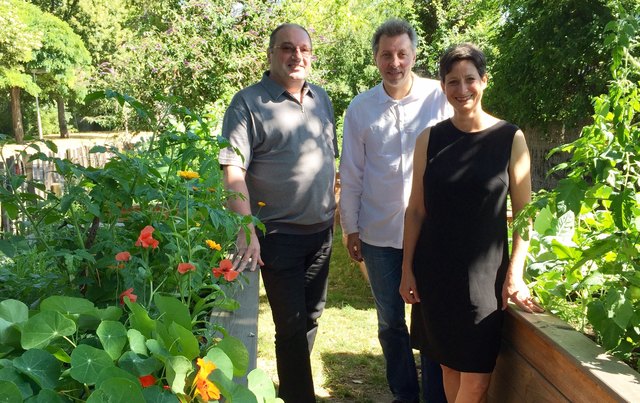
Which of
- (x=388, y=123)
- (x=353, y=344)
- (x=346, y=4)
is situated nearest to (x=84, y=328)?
(x=388, y=123)

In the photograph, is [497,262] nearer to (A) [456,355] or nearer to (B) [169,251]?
(A) [456,355]

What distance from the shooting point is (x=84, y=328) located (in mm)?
1387

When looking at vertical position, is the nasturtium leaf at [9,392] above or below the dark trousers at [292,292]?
above

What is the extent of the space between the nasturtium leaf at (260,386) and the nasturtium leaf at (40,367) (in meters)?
0.42

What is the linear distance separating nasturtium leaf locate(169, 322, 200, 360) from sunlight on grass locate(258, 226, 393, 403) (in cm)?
276

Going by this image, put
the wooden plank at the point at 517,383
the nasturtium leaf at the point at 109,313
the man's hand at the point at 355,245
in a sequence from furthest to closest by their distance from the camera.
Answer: the man's hand at the point at 355,245
the wooden plank at the point at 517,383
the nasturtium leaf at the point at 109,313

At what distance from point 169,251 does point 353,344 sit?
286 centimetres

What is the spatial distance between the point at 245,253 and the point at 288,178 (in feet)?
1.77

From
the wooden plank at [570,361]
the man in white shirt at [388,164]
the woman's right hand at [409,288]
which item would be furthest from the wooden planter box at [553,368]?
the man in white shirt at [388,164]

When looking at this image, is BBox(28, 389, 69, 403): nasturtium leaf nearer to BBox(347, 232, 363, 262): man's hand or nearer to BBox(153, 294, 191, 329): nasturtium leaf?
BBox(153, 294, 191, 329): nasturtium leaf

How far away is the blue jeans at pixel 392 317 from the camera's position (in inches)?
132

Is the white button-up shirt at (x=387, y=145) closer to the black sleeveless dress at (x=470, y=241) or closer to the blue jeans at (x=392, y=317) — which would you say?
the blue jeans at (x=392, y=317)

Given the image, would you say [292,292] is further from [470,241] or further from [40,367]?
[40,367]

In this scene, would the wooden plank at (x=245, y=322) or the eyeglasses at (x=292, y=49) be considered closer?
the wooden plank at (x=245, y=322)
